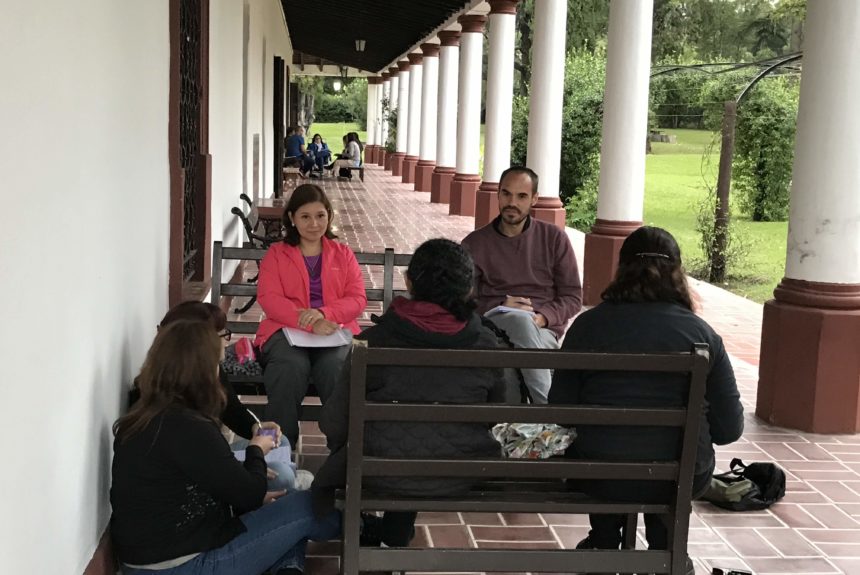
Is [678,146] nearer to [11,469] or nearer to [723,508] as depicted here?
[723,508]

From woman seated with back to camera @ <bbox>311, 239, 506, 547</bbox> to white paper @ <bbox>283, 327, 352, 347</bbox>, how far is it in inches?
46.5

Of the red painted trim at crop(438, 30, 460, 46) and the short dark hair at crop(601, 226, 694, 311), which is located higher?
the red painted trim at crop(438, 30, 460, 46)

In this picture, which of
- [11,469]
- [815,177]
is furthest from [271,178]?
[11,469]

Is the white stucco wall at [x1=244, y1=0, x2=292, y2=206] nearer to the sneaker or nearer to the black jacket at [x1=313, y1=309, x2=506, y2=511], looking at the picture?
the sneaker

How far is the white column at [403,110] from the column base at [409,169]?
116cm

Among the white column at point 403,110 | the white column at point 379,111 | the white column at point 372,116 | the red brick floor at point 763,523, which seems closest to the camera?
the red brick floor at point 763,523

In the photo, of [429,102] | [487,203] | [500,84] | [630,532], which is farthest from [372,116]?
[630,532]

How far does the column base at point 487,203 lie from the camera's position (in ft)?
49.4

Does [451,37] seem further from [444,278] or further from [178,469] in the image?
[178,469]

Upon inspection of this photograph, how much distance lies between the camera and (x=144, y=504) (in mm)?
2820

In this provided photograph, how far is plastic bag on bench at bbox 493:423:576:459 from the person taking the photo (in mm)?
3139

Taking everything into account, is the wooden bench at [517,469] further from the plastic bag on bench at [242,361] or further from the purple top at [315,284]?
the purple top at [315,284]

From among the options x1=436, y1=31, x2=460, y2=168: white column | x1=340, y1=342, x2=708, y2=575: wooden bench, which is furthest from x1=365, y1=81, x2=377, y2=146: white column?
x1=340, y1=342, x2=708, y2=575: wooden bench

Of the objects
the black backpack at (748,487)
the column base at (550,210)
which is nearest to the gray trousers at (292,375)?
the black backpack at (748,487)
